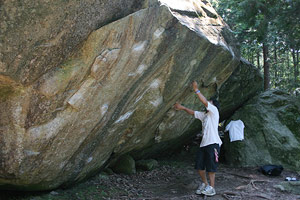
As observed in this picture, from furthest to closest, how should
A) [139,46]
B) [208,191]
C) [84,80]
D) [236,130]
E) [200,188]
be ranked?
[236,130], [200,188], [208,191], [139,46], [84,80]

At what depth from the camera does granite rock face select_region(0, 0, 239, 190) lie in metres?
4.60

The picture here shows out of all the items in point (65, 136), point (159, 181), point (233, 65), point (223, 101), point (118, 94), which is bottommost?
point (159, 181)

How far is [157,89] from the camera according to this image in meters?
6.42

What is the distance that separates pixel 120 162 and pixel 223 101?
13.2 feet

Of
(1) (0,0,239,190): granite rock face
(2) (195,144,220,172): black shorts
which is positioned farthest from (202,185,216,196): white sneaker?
(1) (0,0,239,190): granite rock face

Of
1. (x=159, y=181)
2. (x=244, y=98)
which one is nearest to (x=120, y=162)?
(x=159, y=181)

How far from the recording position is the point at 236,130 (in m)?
9.88

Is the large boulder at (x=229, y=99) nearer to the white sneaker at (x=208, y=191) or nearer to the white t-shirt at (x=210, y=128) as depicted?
the white t-shirt at (x=210, y=128)

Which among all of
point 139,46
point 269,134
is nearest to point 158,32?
point 139,46

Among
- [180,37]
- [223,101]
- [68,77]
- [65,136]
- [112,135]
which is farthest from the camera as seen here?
[223,101]

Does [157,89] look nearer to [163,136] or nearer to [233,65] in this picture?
[163,136]

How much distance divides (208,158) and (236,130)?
11.9 ft

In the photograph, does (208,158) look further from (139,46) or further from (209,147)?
(139,46)

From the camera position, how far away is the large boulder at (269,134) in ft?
30.8
